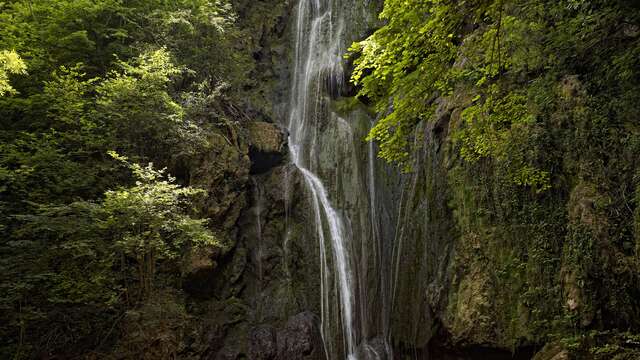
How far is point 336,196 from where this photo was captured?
11.2 m

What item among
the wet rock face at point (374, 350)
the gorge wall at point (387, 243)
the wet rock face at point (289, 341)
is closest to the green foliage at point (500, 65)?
the gorge wall at point (387, 243)

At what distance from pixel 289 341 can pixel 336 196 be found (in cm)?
456

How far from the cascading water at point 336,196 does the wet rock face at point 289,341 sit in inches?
17.6

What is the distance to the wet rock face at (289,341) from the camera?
8.34 meters

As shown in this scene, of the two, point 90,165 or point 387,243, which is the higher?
point 90,165

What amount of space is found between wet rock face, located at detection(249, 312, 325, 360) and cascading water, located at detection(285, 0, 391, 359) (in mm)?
448

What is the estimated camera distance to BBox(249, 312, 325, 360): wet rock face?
8.34 m

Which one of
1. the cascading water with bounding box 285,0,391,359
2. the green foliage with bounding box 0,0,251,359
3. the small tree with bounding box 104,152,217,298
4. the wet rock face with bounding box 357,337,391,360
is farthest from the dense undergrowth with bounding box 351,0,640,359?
the green foliage with bounding box 0,0,251,359

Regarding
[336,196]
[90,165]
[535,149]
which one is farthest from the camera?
[336,196]

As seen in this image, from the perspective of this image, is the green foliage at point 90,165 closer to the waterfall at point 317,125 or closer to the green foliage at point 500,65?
the waterfall at point 317,125

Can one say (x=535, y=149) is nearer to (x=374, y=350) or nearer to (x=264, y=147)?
(x=374, y=350)

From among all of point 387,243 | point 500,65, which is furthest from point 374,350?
point 500,65

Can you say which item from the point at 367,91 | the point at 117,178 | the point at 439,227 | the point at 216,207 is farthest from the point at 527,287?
the point at 117,178

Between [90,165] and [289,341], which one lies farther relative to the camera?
[289,341]
